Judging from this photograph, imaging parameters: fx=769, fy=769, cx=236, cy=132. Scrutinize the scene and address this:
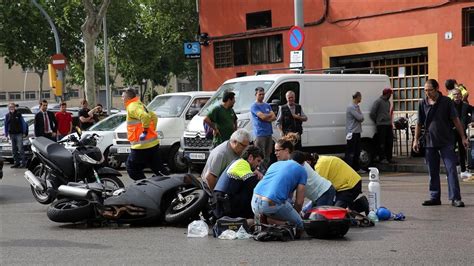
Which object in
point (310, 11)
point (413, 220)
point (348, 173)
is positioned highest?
point (310, 11)

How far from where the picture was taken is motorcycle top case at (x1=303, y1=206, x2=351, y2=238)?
27.4ft

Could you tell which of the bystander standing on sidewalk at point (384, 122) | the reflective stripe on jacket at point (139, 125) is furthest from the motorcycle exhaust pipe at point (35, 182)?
the bystander standing on sidewalk at point (384, 122)

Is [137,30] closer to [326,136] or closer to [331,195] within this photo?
[326,136]

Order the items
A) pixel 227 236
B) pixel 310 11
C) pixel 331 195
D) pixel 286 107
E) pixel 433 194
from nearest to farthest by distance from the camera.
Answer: pixel 227 236, pixel 331 195, pixel 433 194, pixel 286 107, pixel 310 11

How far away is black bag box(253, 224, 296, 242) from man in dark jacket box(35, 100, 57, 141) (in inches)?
457

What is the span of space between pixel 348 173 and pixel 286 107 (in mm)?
5179

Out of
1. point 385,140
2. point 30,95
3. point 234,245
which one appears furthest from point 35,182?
point 30,95

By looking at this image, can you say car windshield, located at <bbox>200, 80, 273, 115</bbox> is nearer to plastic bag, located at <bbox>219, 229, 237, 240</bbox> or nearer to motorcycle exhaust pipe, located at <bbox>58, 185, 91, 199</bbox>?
motorcycle exhaust pipe, located at <bbox>58, 185, 91, 199</bbox>

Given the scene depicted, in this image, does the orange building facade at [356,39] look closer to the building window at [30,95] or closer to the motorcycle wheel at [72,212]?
the motorcycle wheel at [72,212]

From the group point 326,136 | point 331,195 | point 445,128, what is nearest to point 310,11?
point 326,136

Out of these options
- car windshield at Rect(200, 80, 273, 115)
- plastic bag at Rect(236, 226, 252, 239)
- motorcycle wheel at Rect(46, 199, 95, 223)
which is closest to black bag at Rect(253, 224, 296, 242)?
plastic bag at Rect(236, 226, 252, 239)

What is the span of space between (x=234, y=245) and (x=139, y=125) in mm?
4314

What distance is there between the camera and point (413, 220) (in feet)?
31.7

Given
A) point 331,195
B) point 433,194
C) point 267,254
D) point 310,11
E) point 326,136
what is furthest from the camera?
point 310,11
